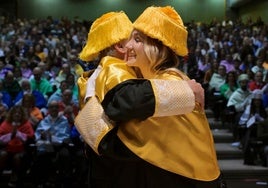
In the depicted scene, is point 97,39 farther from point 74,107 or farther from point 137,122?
point 74,107

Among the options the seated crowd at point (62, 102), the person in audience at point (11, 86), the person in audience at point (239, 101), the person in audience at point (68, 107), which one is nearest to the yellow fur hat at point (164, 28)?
the seated crowd at point (62, 102)

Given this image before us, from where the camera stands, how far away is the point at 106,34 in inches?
77.3

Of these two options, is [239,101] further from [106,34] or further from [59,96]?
[106,34]

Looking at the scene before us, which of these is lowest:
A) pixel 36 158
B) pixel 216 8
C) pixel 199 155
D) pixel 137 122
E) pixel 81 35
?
pixel 216 8

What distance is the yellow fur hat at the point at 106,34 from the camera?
6.38ft

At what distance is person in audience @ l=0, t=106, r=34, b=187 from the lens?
671 centimetres

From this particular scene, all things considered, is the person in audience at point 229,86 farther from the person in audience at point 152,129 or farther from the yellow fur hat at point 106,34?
the person in audience at point 152,129

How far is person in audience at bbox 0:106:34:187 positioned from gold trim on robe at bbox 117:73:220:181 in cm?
538

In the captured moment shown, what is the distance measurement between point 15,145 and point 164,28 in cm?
545

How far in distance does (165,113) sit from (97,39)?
22.3 inches

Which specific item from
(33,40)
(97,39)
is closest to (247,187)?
(97,39)

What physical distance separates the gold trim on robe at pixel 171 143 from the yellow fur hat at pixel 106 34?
1.56 feet

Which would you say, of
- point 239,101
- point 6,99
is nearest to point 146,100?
point 6,99

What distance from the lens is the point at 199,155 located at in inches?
63.4
